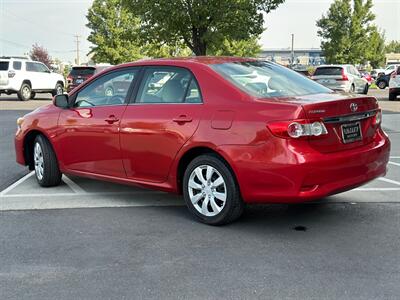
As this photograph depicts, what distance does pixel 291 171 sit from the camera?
4398 millimetres

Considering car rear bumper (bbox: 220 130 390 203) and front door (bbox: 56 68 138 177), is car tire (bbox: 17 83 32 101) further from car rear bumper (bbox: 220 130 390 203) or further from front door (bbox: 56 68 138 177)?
car rear bumper (bbox: 220 130 390 203)

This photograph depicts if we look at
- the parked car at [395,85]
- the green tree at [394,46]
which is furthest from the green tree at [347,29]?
the green tree at [394,46]

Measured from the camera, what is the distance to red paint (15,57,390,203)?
4.45 m

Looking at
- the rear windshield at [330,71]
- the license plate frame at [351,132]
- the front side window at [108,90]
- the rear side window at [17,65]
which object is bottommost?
the license plate frame at [351,132]

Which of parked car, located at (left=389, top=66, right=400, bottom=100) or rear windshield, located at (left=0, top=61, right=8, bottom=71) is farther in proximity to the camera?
rear windshield, located at (left=0, top=61, right=8, bottom=71)

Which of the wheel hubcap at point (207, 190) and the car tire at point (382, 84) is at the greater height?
the car tire at point (382, 84)

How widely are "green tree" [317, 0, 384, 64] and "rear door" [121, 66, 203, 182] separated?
1742 inches

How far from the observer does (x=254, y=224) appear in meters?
5.08

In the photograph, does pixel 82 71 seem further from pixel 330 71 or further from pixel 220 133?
pixel 220 133

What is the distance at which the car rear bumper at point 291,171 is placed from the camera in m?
4.40

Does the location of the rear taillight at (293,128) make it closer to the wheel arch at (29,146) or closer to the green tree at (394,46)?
the wheel arch at (29,146)

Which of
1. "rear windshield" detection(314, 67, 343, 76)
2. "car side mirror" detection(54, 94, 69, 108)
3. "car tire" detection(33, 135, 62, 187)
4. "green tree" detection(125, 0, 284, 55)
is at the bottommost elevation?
"car tire" detection(33, 135, 62, 187)

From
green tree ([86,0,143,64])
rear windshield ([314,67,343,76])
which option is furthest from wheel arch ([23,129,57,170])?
green tree ([86,0,143,64])

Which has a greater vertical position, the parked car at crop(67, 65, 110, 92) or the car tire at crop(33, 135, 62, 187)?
the parked car at crop(67, 65, 110, 92)
